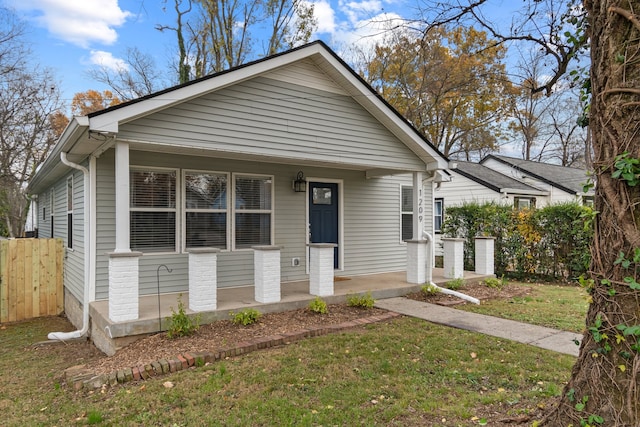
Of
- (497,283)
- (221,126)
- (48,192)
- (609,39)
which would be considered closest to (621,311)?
(609,39)

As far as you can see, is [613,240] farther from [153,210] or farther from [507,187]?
[507,187]

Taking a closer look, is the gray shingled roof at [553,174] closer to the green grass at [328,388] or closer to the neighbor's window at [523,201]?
the neighbor's window at [523,201]

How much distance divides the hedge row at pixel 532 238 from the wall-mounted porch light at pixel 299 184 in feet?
18.7

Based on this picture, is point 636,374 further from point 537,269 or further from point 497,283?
point 537,269

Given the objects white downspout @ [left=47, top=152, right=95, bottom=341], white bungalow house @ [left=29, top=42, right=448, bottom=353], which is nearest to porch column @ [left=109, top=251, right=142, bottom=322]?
white bungalow house @ [left=29, top=42, right=448, bottom=353]

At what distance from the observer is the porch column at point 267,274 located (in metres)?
5.82

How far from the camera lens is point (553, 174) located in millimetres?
17734

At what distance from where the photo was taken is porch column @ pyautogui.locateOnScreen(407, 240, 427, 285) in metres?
7.73

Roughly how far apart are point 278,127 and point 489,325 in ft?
14.0

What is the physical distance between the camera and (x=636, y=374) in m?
2.15

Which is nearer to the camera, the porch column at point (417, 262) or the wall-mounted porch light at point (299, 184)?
the porch column at point (417, 262)

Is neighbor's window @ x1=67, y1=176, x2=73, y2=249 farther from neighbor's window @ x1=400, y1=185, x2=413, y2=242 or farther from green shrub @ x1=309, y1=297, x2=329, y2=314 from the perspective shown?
neighbor's window @ x1=400, y1=185, x2=413, y2=242

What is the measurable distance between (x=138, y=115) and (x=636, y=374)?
530 centimetres

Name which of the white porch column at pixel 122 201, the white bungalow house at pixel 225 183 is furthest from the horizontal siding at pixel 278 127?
the white porch column at pixel 122 201
